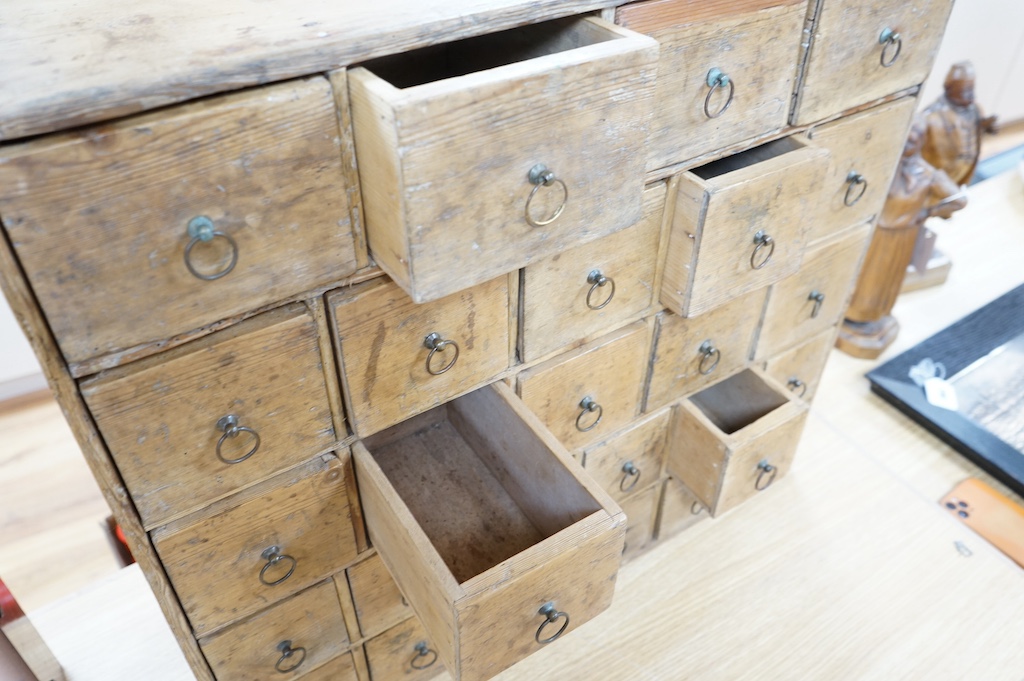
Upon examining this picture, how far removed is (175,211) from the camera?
0.60 metres

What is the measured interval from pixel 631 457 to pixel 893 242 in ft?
2.86

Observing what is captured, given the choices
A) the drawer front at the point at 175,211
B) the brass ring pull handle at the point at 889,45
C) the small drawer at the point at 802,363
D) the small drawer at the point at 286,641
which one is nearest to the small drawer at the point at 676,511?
the small drawer at the point at 802,363

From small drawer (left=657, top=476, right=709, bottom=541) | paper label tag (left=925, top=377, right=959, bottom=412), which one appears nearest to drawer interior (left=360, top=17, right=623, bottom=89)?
small drawer (left=657, top=476, right=709, bottom=541)

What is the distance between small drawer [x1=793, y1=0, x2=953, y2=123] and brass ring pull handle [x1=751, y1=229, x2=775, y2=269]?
16cm

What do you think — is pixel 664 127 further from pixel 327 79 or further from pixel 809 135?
pixel 327 79

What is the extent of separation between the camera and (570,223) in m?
0.72

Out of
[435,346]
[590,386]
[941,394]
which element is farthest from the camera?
[941,394]

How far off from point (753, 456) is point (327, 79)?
803 mm

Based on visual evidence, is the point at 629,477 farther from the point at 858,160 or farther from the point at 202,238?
the point at 202,238

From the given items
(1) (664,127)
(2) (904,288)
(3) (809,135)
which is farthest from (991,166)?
(1) (664,127)

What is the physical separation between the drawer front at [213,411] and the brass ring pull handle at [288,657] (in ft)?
0.95

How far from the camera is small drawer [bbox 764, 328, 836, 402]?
1.31 m

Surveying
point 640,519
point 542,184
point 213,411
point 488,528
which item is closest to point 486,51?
point 542,184

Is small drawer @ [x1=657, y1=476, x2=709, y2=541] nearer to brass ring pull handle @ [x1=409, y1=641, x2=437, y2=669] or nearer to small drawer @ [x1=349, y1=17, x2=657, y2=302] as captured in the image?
brass ring pull handle @ [x1=409, y1=641, x2=437, y2=669]
